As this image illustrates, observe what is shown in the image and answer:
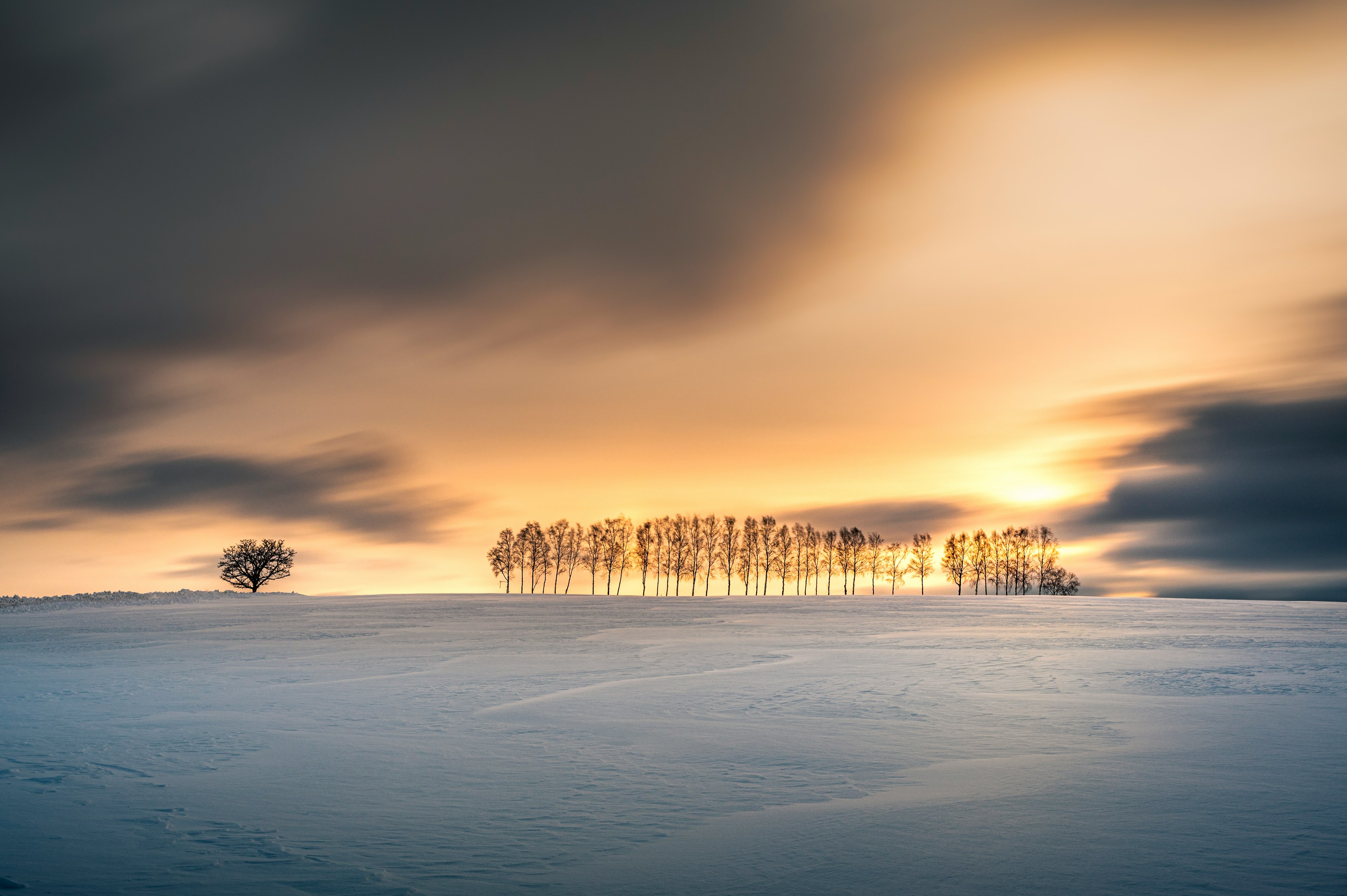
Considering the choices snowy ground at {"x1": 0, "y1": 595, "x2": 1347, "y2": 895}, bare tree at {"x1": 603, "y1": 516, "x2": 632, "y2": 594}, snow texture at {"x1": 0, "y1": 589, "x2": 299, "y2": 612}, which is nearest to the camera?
snowy ground at {"x1": 0, "y1": 595, "x2": 1347, "y2": 895}

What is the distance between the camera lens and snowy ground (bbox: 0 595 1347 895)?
5.77m

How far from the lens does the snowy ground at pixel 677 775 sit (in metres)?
5.77

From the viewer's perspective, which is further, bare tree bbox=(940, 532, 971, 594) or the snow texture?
bare tree bbox=(940, 532, 971, 594)

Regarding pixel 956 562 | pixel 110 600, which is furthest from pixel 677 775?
pixel 956 562

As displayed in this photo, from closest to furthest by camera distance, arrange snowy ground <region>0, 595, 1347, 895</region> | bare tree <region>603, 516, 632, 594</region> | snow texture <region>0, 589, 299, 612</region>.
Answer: snowy ground <region>0, 595, 1347, 895</region>, snow texture <region>0, 589, 299, 612</region>, bare tree <region>603, 516, 632, 594</region>

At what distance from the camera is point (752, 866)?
19.3ft

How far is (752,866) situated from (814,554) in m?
120

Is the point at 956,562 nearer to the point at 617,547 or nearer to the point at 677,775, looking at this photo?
the point at 617,547

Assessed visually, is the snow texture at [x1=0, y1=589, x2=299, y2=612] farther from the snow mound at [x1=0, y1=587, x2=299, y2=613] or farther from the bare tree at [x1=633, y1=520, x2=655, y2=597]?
the bare tree at [x1=633, y1=520, x2=655, y2=597]

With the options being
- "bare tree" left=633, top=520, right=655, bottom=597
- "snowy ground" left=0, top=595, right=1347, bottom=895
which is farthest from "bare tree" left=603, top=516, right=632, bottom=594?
"snowy ground" left=0, top=595, right=1347, bottom=895

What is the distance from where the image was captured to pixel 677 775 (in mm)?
8672

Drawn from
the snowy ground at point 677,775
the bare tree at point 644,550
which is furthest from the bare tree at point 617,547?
the snowy ground at point 677,775

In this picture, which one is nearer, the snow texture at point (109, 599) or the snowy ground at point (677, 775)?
the snowy ground at point (677, 775)

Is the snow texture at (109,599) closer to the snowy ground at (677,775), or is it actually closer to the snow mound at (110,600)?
the snow mound at (110,600)
